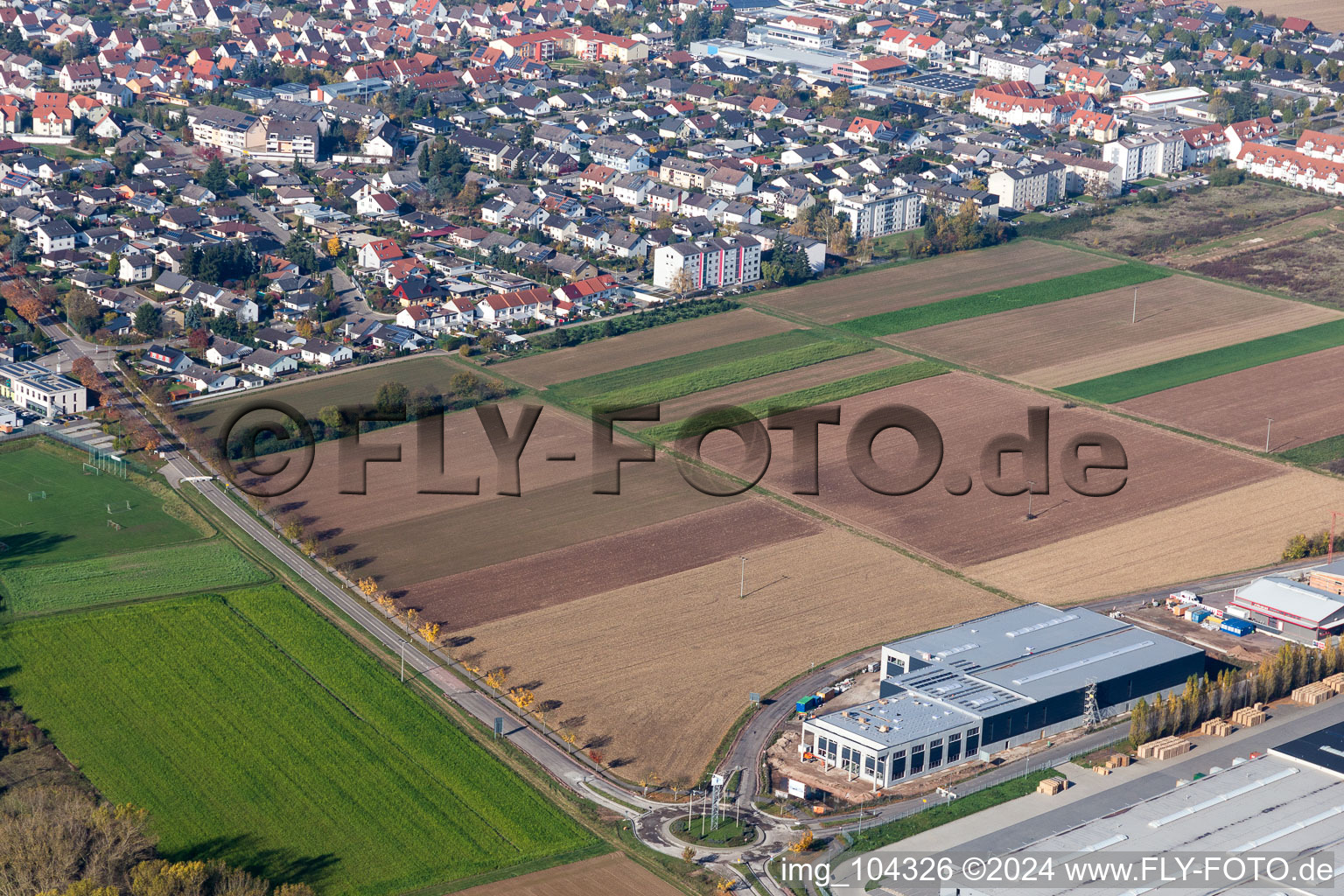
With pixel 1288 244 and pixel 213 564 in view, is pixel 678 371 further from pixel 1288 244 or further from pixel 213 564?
pixel 1288 244

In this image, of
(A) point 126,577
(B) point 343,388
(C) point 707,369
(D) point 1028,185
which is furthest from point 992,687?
(D) point 1028,185

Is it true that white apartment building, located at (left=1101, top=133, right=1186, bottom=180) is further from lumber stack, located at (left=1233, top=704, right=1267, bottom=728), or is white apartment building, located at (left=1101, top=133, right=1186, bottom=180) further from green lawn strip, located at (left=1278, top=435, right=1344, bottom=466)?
lumber stack, located at (left=1233, top=704, right=1267, bottom=728)

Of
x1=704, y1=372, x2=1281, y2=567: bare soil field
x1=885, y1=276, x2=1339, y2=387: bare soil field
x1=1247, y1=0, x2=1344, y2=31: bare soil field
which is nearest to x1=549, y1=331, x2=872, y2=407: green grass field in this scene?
x1=885, y1=276, x2=1339, y2=387: bare soil field

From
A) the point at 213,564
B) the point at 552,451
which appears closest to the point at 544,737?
the point at 213,564

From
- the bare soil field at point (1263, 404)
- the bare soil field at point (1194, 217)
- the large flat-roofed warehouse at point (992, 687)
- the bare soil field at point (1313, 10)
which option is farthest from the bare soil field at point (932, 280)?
Result: the bare soil field at point (1313, 10)

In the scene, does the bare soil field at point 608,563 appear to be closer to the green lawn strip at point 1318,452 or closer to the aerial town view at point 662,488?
the aerial town view at point 662,488

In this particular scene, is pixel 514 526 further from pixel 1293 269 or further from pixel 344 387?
pixel 1293 269
